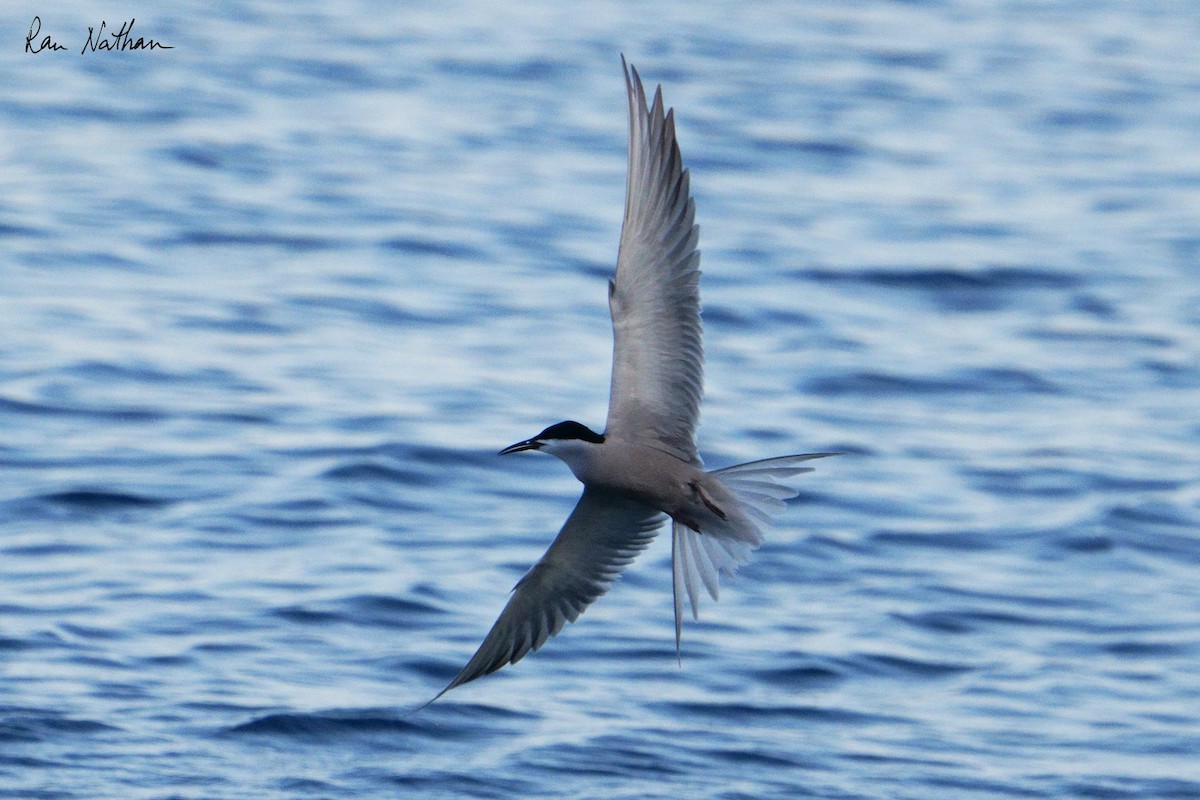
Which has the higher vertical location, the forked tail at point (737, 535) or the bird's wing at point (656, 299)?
the bird's wing at point (656, 299)

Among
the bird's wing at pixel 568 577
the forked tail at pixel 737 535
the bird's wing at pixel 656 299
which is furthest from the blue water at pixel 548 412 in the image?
the bird's wing at pixel 656 299

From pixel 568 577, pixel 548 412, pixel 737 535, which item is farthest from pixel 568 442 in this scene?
pixel 548 412

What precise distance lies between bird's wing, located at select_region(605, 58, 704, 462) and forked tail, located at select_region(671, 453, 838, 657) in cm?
22

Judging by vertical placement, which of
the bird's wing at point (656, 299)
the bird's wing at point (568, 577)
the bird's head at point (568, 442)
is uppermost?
the bird's wing at point (656, 299)

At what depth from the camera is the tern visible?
5.94 m

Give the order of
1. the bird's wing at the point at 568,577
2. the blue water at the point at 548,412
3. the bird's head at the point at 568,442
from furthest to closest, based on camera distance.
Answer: the blue water at the point at 548,412 → the bird's wing at the point at 568,577 → the bird's head at the point at 568,442

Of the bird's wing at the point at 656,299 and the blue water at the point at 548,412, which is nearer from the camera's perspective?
the bird's wing at the point at 656,299

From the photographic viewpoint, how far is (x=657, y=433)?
242 inches

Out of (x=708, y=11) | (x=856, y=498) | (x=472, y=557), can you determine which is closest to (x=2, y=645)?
(x=472, y=557)

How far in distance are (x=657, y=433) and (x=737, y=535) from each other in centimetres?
40

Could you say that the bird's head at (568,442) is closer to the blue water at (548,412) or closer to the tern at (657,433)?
the tern at (657,433)

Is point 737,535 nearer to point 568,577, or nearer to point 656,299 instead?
point 568,577

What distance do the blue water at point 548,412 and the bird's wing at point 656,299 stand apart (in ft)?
7.16

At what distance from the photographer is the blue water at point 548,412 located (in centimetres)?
824
